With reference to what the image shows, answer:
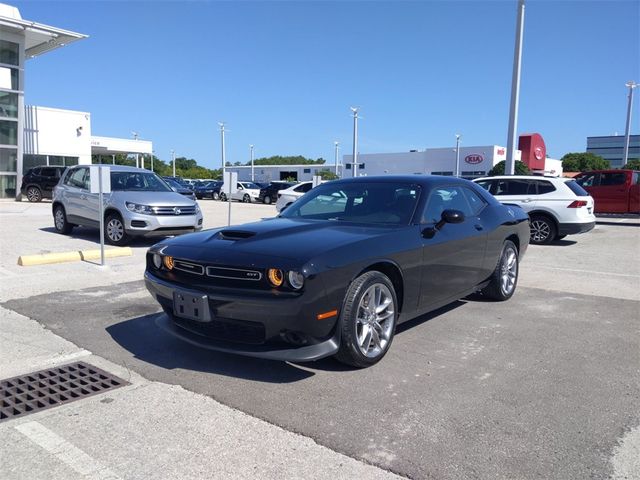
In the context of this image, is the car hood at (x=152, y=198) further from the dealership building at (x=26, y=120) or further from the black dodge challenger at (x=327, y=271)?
the dealership building at (x=26, y=120)

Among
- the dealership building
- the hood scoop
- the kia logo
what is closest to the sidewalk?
the hood scoop

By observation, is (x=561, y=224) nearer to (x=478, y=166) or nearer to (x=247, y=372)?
(x=247, y=372)

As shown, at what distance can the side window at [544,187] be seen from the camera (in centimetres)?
1205

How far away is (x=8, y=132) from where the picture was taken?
25828 millimetres

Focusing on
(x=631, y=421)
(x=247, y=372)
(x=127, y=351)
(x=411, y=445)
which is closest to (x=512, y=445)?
(x=411, y=445)

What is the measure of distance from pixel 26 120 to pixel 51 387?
30.0 m

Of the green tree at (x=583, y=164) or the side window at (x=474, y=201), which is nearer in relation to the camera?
the side window at (x=474, y=201)

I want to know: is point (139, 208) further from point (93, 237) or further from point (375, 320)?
point (375, 320)

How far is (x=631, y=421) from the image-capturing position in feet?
10.6

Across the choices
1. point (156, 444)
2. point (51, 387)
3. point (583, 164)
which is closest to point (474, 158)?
point (583, 164)

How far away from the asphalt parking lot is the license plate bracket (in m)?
0.47

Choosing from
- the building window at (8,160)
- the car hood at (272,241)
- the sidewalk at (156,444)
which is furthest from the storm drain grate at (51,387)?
the building window at (8,160)

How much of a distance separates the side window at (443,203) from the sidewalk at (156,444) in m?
2.50

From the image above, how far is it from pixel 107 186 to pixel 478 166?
5442 cm
